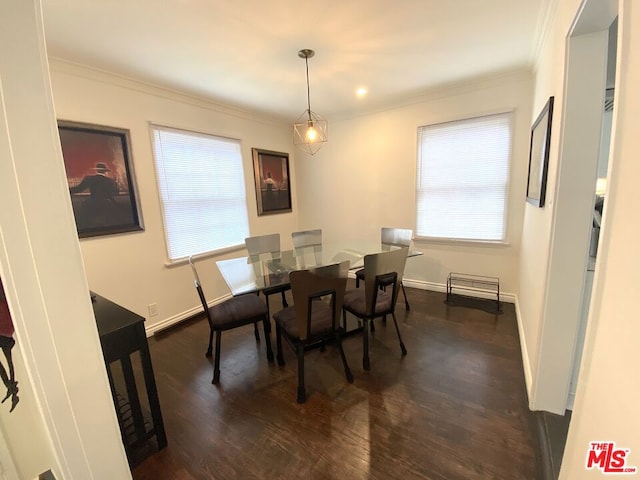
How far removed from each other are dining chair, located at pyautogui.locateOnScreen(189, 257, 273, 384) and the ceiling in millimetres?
1647

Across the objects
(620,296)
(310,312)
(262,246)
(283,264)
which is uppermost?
(620,296)

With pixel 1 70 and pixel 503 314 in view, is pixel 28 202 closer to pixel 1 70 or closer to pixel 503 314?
pixel 1 70

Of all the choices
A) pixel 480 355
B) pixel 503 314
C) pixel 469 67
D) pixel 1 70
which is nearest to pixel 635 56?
pixel 1 70

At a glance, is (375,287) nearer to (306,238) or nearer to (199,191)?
(306,238)

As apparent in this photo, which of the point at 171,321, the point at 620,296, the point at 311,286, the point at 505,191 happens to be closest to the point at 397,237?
the point at 505,191

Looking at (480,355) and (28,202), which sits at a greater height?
(28,202)

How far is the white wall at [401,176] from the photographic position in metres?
2.90

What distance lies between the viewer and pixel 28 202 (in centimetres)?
68

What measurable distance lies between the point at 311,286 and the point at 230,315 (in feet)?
2.69

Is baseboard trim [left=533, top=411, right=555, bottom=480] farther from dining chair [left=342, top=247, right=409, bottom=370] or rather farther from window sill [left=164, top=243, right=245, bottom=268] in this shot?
window sill [left=164, top=243, right=245, bottom=268]

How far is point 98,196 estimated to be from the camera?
236 cm

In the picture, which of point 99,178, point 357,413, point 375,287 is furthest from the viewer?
point 99,178

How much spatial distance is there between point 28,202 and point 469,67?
3.35 meters

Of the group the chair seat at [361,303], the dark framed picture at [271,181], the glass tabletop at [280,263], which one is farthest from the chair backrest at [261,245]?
the chair seat at [361,303]
